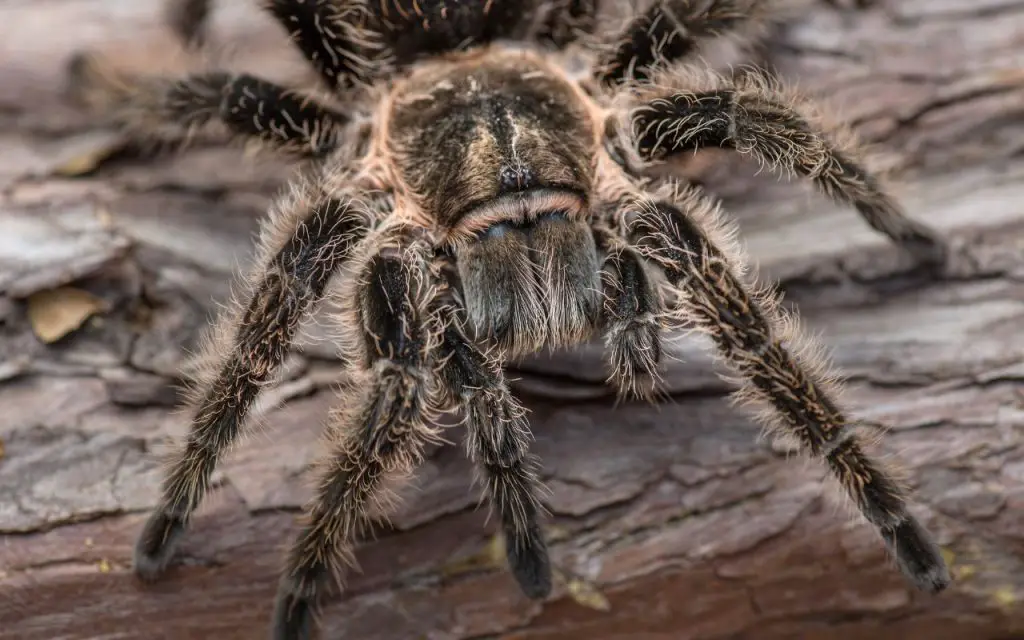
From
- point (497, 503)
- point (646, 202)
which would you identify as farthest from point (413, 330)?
point (646, 202)

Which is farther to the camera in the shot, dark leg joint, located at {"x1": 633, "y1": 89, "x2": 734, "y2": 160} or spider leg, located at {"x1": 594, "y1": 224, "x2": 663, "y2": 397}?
dark leg joint, located at {"x1": 633, "y1": 89, "x2": 734, "y2": 160}

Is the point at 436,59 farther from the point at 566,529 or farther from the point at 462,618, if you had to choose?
the point at 462,618

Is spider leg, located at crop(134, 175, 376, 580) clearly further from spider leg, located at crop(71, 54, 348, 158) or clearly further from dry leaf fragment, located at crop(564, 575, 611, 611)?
dry leaf fragment, located at crop(564, 575, 611, 611)

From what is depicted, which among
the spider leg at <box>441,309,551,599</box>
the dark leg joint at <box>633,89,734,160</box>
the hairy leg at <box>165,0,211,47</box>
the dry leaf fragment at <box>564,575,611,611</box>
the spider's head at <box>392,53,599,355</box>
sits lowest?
the dry leaf fragment at <box>564,575,611,611</box>

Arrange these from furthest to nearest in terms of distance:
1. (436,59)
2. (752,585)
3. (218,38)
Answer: (218,38), (436,59), (752,585)

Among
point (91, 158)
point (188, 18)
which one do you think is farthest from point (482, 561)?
point (188, 18)

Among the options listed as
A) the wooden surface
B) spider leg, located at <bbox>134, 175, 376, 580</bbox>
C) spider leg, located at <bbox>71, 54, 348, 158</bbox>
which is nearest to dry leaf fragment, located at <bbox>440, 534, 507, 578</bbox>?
the wooden surface
